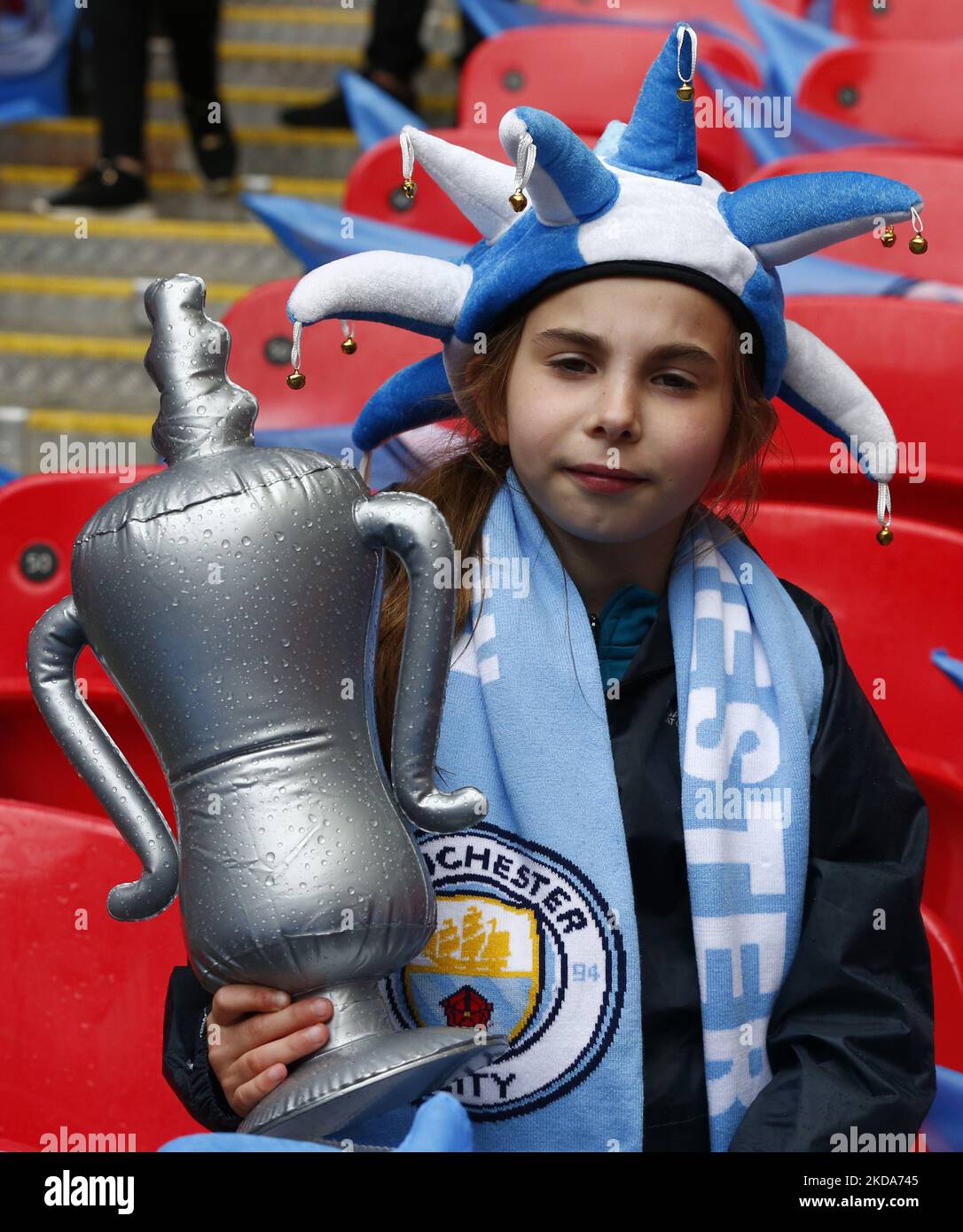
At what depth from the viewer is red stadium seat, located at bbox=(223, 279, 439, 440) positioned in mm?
2117

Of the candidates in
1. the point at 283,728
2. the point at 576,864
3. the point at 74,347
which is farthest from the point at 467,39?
the point at 283,728

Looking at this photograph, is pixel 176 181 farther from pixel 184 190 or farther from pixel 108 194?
pixel 108 194

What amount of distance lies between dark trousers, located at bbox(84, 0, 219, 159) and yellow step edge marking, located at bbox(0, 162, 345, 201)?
0.18m

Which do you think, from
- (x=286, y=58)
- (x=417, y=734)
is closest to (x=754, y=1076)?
(x=417, y=734)

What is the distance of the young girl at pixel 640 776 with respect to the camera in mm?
1006

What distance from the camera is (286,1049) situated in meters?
0.85

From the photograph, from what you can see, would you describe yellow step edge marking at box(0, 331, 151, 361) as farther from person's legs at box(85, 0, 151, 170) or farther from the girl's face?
the girl's face

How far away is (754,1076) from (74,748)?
1.66 ft

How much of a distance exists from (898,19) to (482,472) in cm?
Result: 257

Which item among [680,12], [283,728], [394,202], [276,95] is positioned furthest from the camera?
[276,95]

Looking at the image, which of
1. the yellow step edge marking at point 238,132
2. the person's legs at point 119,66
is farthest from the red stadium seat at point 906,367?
the yellow step edge marking at point 238,132

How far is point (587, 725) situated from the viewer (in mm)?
1071

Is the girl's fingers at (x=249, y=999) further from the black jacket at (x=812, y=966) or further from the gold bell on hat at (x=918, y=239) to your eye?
the gold bell on hat at (x=918, y=239)

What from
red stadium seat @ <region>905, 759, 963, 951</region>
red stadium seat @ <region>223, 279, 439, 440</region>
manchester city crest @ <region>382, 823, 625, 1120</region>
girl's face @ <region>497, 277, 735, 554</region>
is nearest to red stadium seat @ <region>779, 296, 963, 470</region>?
red stadium seat @ <region>905, 759, 963, 951</region>
